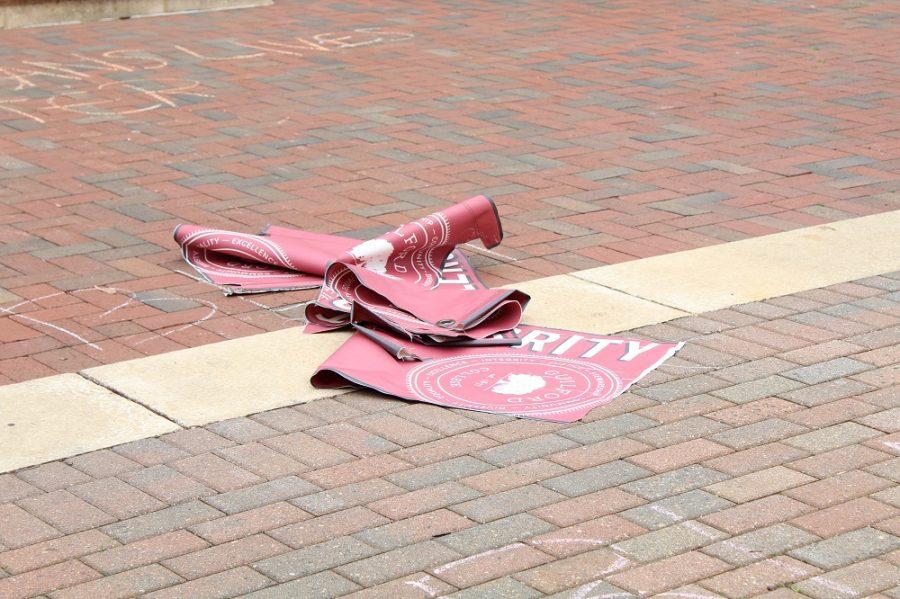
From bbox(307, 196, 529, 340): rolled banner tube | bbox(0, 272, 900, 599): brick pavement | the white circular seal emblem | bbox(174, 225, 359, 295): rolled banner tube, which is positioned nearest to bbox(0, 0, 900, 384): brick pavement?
bbox(174, 225, 359, 295): rolled banner tube

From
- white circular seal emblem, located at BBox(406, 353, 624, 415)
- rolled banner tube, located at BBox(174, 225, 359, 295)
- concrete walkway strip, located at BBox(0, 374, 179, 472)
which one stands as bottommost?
concrete walkway strip, located at BBox(0, 374, 179, 472)

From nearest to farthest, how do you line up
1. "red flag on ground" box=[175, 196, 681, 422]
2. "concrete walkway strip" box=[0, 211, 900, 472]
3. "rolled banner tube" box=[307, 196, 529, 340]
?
"concrete walkway strip" box=[0, 211, 900, 472] → "red flag on ground" box=[175, 196, 681, 422] → "rolled banner tube" box=[307, 196, 529, 340]

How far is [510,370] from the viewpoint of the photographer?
16.1 feet

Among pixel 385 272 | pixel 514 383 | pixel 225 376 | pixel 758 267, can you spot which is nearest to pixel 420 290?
pixel 385 272

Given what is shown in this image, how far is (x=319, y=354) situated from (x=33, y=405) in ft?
3.35

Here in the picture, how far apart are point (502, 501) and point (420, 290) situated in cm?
172

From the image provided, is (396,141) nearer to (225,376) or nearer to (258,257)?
(258,257)

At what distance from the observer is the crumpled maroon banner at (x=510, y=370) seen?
4.66 metres

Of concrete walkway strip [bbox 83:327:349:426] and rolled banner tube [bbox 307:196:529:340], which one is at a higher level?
rolled banner tube [bbox 307:196:529:340]

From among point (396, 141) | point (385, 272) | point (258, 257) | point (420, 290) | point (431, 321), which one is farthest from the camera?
point (396, 141)

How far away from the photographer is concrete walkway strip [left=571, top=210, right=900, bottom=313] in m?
5.69

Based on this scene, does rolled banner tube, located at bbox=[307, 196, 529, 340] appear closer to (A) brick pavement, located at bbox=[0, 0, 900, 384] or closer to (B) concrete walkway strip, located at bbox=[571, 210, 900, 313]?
(A) brick pavement, located at bbox=[0, 0, 900, 384]

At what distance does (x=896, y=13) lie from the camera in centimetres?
1302

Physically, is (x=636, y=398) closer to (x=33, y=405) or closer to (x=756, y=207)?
(x=33, y=405)
